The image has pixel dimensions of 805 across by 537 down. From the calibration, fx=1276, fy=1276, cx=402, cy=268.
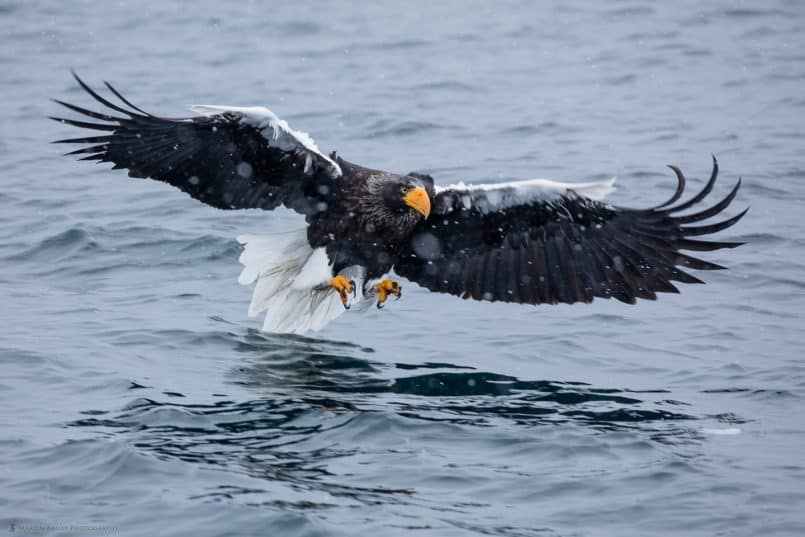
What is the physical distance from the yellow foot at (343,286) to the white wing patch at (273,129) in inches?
24.5

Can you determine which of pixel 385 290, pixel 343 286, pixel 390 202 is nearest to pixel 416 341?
pixel 385 290

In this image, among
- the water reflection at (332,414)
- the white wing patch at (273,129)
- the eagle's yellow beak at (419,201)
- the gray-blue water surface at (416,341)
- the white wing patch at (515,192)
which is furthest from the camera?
the eagle's yellow beak at (419,201)

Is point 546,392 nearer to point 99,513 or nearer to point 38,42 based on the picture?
point 99,513

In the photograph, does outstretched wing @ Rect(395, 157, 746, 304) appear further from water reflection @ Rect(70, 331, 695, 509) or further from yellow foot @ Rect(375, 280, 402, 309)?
water reflection @ Rect(70, 331, 695, 509)

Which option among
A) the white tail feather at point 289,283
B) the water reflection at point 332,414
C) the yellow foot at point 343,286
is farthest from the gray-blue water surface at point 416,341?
the yellow foot at point 343,286

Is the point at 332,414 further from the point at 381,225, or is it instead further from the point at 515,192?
the point at 515,192

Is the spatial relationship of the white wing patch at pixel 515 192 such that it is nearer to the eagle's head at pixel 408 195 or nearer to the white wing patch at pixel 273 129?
the eagle's head at pixel 408 195

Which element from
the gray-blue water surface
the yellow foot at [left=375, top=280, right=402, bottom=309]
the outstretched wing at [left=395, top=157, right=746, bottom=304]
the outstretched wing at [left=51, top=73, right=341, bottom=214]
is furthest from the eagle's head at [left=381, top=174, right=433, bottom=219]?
the gray-blue water surface

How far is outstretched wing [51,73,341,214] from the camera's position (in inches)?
255

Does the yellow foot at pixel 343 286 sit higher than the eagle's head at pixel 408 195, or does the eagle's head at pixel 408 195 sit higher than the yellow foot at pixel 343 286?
the eagle's head at pixel 408 195

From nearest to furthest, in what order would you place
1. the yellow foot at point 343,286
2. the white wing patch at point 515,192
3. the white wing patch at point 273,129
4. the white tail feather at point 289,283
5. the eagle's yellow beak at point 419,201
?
the white wing patch at point 273,129 < the white wing patch at point 515,192 < the eagle's yellow beak at point 419,201 < the yellow foot at point 343,286 < the white tail feather at point 289,283

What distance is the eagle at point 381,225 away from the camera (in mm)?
6566

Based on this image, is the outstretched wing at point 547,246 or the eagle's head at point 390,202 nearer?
the outstretched wing at point 547,246

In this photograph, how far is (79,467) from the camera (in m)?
5.15
